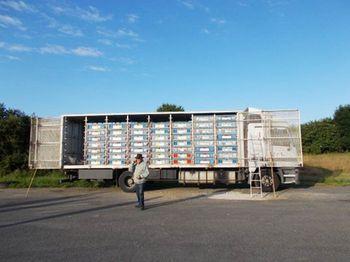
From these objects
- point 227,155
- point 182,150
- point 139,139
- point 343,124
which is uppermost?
point 343,124

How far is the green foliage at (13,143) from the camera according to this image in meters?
25.7

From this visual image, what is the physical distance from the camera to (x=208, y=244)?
23.1 feet

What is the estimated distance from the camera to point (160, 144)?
1822 centimetres

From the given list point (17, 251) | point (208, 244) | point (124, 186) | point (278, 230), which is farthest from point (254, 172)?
point (17, 251)

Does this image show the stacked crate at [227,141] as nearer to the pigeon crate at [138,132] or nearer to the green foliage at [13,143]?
the pigeon crate at [138,132]

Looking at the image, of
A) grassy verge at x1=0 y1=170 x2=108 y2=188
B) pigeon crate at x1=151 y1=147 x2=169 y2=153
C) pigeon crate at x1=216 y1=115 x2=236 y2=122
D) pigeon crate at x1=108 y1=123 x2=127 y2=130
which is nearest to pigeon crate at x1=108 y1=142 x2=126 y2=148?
pigeon crate at x1=108 y1=123 x2=127 y2=130

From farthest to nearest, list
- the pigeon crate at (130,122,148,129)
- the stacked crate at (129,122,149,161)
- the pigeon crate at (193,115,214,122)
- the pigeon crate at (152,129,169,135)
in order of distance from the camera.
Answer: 1. the pigeon crate at (130,122,148,129)
2. the stacked crate at (129,122,149,161)
3. the pigeon crate at (152,129,169,135)
4. the pigeon crate at (193,115,214,122)

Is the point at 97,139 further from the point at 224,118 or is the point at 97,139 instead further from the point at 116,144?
the point at 224,118

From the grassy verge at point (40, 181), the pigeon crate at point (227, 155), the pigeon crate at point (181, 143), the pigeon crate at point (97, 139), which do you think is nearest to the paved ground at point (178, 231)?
the pigeon crate at point (227, 155)

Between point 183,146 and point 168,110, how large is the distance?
98.7 feet

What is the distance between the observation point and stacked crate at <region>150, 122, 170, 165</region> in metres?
18.1

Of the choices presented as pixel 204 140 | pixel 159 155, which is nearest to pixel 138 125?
pixel 159 155

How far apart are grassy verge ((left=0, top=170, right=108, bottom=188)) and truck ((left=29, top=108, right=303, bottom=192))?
190 centimetres

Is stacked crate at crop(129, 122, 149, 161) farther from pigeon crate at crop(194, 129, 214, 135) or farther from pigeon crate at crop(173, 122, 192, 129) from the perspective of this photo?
pigeon crate at crop(194, 129, 214, 135)
